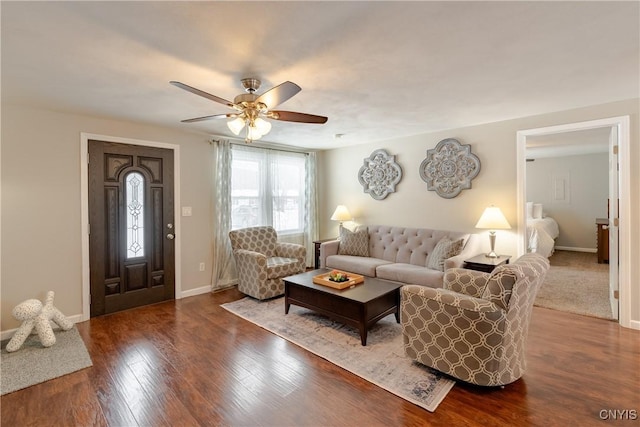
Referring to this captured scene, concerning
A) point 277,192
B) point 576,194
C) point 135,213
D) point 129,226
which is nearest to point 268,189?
point 277,192

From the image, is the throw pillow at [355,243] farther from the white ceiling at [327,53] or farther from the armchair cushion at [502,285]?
the armchair cushion at [502,285]

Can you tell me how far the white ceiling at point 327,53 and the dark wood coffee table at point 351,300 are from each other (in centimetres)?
193

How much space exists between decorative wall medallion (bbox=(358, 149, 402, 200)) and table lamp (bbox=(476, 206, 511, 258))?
1.50 m

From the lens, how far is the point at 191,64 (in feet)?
7.20

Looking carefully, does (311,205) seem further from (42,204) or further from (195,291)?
(42,204)

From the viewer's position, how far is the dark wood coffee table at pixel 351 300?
2842 mm

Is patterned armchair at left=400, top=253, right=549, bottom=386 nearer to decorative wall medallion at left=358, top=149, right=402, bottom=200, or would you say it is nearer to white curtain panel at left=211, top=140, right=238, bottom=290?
decorative wall medallion at left=358, top=149, right=402, bottom=200

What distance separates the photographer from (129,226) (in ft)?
12.6

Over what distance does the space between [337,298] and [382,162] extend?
2.85 metres

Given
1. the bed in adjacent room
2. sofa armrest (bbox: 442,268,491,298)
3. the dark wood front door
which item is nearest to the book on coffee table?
sofa armrest (bbox: 442,268,491,298)

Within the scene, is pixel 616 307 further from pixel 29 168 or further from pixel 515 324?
pixel 29 168

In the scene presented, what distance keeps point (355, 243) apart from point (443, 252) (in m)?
1.42

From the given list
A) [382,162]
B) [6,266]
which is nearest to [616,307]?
[382,162]

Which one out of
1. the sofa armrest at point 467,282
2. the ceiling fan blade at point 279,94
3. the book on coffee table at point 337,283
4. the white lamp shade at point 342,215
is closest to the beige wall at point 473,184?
the white lamp shade at point 342,215
